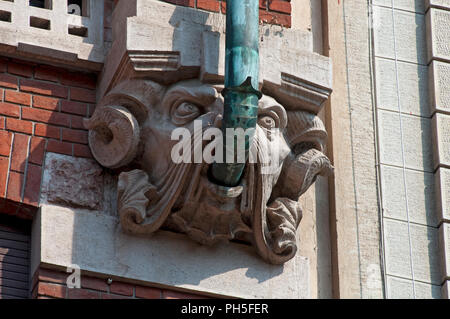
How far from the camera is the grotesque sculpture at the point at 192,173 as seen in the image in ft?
26.1

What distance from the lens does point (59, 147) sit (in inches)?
321

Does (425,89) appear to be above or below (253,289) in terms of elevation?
above

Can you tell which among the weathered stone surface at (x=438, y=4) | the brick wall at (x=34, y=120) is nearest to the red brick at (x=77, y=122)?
the brick wall at (x=34, y=120)

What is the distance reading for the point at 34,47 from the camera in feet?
27.1

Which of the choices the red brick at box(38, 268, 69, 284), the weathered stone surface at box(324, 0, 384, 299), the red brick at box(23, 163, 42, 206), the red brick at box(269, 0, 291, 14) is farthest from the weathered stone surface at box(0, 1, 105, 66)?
the weathered stone surface at box(324, 0, 384, 299)

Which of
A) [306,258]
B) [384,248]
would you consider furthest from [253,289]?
[384,248]

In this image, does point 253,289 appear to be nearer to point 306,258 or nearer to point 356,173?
point 306,258

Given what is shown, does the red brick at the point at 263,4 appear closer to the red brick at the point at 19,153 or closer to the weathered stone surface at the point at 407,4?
the weathered stone surface at the point at 407,4

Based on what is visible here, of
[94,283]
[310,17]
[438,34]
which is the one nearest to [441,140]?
[438,34]

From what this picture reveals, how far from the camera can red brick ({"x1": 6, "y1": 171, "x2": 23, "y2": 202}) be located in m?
7.93

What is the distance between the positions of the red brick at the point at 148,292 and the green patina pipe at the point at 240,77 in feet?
1.91

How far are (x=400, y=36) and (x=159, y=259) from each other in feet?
7.14

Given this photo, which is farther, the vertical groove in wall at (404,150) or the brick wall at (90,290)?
Result: the vertical groove in wall at (404,150)

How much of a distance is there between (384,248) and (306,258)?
1.83 ft
